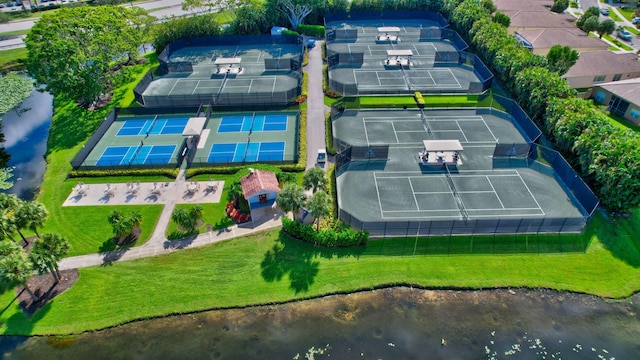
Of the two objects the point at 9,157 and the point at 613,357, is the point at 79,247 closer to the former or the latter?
the point at 9,157

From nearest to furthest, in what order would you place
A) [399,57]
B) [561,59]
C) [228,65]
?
[561,59] < [228,65] < [399,57]

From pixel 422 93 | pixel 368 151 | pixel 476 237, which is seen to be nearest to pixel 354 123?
pixel 368 151

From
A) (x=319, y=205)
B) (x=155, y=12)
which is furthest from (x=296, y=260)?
(x=155, y=12)

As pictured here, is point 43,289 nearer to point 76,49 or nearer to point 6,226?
point 6,226

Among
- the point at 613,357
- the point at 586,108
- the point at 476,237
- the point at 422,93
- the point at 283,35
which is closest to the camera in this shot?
the point at 613,357

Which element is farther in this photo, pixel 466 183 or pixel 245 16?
pixel 245 16

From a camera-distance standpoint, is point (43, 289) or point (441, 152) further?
point (441, 152)

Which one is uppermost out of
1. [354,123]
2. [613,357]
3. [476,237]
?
[354,123]

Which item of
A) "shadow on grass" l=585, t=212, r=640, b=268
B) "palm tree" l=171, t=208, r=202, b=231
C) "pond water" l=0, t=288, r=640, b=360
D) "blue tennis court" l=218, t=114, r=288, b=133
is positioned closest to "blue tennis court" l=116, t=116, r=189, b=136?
"blue tennis court" l=218, t=114, r=288, b=133
